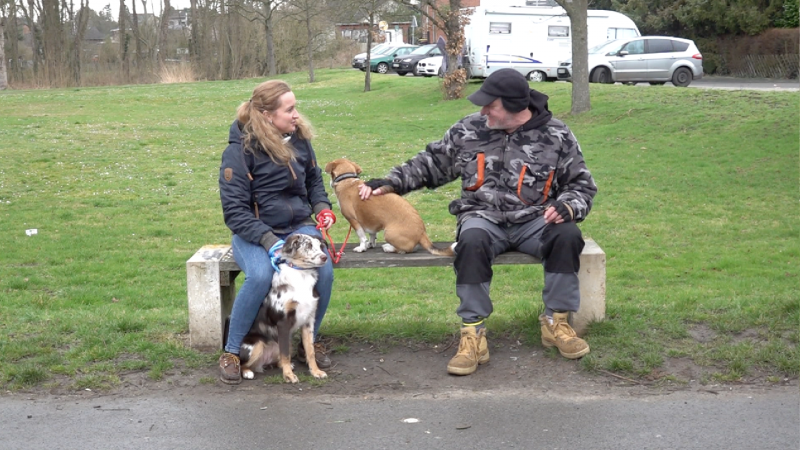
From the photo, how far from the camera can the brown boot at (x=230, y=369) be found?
473 cm

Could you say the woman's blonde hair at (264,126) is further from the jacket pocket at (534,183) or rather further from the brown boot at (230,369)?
the jacket pocket at (534,183)

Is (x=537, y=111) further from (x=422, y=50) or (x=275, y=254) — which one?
(x=422, y=50)

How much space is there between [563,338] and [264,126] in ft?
7.04

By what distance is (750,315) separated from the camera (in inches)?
215

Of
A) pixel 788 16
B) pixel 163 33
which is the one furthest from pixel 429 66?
pixel 163 33

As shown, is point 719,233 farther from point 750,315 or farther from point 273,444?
point 273,444

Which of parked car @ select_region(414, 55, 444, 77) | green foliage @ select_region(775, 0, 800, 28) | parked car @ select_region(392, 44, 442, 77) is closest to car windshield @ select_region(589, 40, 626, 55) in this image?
green foliage @ select_region(775, 0, 800, 28)

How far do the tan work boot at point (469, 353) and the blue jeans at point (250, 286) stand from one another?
843mm

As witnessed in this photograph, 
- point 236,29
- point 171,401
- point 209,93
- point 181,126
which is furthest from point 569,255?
point 236,29

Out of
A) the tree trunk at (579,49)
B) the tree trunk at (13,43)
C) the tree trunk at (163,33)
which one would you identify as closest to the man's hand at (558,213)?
the tree trunk at (579,49)

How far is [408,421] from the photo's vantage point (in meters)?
4.22

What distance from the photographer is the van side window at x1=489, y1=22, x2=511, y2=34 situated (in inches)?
1217

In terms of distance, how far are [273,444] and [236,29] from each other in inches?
2110

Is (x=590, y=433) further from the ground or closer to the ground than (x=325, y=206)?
closer to the ground
